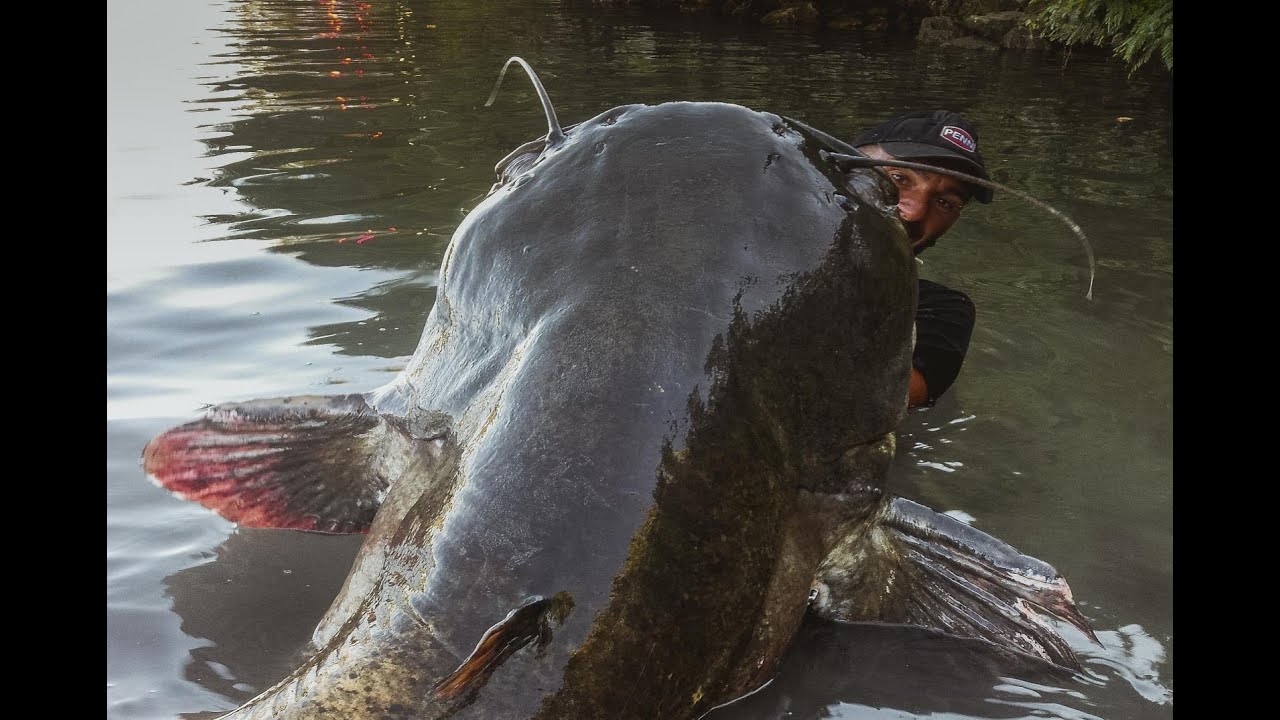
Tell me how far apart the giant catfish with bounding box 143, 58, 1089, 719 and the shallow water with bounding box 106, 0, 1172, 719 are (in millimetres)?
219

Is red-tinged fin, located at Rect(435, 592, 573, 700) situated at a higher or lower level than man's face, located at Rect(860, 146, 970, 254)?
lower

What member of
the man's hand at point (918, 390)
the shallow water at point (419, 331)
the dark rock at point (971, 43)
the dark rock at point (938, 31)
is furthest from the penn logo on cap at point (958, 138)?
the dark rock at point (938, 31)

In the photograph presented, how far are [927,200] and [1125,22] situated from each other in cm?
752

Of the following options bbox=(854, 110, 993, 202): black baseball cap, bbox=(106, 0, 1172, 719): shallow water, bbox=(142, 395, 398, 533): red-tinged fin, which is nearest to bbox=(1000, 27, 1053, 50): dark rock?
bbox=(106, 0, 1172, 719): shallow water

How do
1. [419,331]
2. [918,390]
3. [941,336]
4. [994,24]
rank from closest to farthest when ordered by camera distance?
[918,390] < [941,336] < [419,331] < [994,24]

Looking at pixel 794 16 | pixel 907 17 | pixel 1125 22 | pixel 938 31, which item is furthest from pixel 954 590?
pixel 794 16

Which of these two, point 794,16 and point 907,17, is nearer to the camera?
point 907,17

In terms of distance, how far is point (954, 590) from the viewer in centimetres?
215

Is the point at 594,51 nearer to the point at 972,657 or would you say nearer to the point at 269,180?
the point at 269,180

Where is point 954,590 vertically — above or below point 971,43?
below

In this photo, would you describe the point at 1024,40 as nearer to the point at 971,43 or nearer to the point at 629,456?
the point at 971,43

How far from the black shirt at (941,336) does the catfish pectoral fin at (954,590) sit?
128 centimetres

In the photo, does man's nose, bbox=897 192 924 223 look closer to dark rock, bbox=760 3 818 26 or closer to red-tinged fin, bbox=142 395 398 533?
red-tinged fin, bbox=142 395 398 533

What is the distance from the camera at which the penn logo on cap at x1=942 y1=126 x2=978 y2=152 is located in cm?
362
